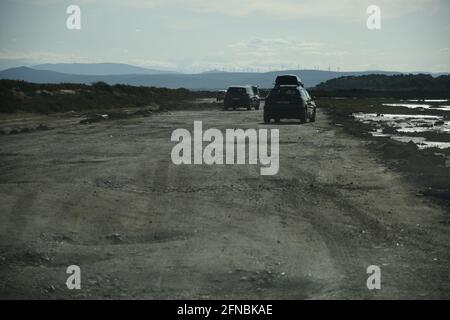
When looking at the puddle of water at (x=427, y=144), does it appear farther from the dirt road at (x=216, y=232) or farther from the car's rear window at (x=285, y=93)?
the car's rear window at (x=285, y=93)

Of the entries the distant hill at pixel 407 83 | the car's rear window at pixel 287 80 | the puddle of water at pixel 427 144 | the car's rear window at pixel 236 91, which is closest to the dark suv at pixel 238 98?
the car's rear window at pixel 236 91

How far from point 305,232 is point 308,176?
478 cm

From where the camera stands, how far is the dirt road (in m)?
5.42

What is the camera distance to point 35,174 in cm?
1197

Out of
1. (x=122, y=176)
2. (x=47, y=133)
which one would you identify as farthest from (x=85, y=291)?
(x=47, y=133)

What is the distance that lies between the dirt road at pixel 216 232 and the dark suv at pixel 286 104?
16.7 m

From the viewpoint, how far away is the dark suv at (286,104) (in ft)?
99.0

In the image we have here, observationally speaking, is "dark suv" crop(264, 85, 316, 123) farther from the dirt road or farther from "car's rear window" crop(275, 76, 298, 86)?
the dirt road

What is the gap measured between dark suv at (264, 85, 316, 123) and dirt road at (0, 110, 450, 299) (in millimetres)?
16693

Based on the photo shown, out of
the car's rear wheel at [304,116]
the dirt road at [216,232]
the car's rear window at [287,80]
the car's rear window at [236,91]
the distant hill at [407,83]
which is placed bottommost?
the dirt road at [216,232]

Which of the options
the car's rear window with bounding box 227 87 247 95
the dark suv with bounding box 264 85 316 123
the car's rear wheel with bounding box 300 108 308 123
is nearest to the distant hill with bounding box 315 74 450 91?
the car's rear window with bounding box 227 87 247 95

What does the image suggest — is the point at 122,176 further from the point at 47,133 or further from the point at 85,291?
the point at 47,133

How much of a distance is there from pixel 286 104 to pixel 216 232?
23496 mm
